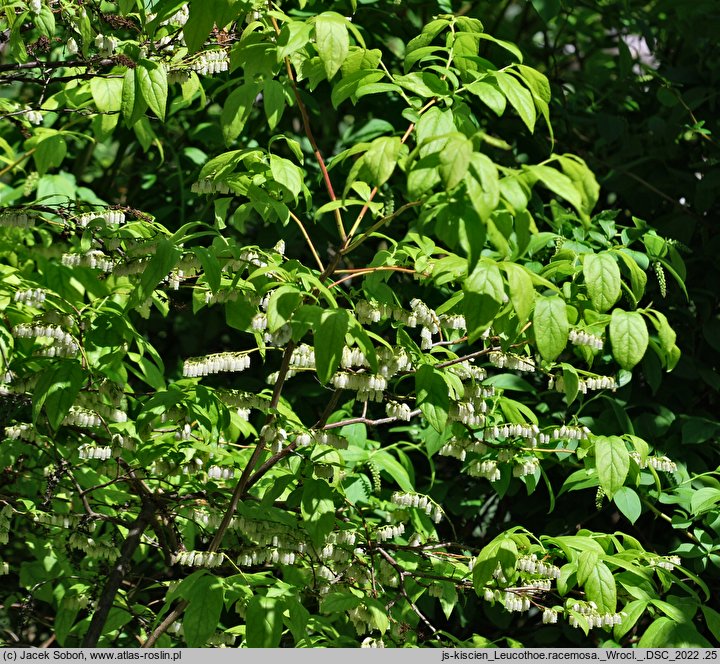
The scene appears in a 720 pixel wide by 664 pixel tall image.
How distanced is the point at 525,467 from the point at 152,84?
1.39 m

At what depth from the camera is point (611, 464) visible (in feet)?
7.36

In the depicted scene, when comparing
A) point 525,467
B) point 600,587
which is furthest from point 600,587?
point 525,467

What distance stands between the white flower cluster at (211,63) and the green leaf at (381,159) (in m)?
0.85

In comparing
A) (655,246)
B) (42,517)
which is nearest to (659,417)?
(655,246)

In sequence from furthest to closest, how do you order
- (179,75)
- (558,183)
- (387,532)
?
(387,532), (179,75), (558,183)

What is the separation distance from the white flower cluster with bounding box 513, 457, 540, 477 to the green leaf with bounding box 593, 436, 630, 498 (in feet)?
0.72

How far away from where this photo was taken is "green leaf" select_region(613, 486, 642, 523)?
8.80 ft

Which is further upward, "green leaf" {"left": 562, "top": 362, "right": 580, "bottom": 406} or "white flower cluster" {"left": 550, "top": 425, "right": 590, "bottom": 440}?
"green leaf" {"left": 562, "top": 362, "right": 580, "bottom": 406}

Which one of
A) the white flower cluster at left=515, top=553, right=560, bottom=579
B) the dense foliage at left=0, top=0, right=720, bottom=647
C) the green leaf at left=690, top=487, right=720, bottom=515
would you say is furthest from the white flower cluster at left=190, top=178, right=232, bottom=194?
the green leaf at left=690, top=487, right=720, bottom=515

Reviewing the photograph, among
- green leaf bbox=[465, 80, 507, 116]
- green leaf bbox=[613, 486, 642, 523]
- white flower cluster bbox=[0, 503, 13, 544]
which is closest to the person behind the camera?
green leaf bbox=[465, 80, 507, 116]

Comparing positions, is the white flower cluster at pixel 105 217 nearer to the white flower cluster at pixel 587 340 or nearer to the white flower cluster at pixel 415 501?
the white flower cluster at pixel 415 501

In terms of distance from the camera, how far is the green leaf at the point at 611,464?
2.23 meters

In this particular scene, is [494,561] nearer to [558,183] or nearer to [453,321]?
[453,321]

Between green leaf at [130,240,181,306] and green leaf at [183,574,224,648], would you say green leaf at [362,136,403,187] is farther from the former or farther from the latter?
green leaf at [183,574,224,648]
